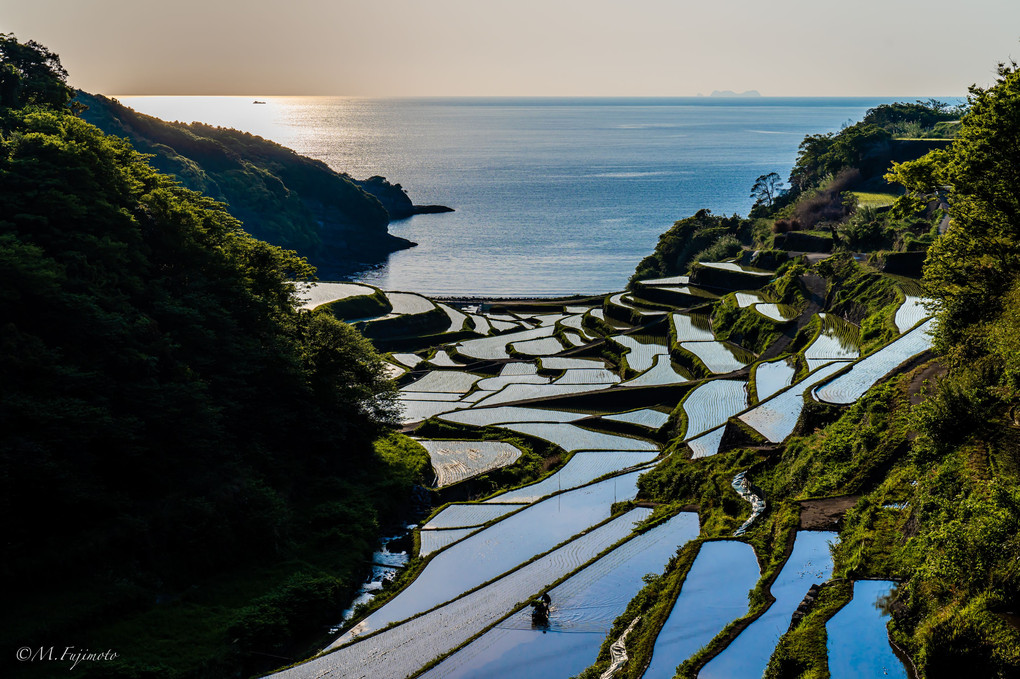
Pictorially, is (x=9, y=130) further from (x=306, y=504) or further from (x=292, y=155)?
(x=292, y=155)

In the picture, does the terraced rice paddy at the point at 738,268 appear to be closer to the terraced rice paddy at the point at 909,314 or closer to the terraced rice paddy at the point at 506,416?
the terraced rice paddy at the point at 909,314

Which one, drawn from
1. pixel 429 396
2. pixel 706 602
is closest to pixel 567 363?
pixel 429 396

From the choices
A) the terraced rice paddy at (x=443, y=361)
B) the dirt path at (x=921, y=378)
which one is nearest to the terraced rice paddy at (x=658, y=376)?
the terraced rice paddy at (x=443, y=361)

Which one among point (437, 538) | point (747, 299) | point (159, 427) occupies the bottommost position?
point (437, 538)

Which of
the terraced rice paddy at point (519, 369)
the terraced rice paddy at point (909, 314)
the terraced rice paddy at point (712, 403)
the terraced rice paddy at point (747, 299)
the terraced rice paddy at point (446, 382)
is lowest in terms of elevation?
the terraced rice paddy at point (446, 382)

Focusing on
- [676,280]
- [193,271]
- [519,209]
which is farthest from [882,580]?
[519,209]

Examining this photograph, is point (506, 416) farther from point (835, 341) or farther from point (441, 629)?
point (441, 629)
